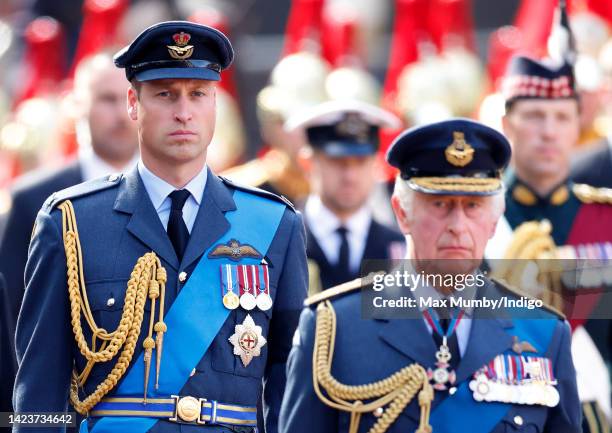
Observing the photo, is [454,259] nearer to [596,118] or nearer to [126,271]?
[126,271]

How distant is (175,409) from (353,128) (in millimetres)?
4612

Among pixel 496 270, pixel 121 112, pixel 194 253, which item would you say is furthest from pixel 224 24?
pixel 194 253

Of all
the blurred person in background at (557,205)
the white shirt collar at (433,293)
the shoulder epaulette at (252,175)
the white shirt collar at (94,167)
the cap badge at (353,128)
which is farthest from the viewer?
the shoulder epaulette at (252,175)

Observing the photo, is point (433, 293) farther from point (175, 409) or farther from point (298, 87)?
point (298, 87)

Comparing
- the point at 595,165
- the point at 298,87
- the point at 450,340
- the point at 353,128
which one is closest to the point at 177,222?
the point at 450,340

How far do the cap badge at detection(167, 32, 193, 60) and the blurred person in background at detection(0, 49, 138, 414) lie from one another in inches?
95.9

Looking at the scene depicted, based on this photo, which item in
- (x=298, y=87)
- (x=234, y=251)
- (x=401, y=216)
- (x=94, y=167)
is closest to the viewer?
(x=234, y=251)

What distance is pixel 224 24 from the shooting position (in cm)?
1703

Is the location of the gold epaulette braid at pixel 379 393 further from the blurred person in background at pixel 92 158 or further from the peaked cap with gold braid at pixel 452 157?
the blurred person in background at pixel 92 158

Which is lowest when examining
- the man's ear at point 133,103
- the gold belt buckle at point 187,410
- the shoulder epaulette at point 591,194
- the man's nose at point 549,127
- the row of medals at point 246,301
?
the gold belt buckle at point 187,410

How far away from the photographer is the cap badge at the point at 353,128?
11.0m

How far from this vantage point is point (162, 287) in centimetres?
675

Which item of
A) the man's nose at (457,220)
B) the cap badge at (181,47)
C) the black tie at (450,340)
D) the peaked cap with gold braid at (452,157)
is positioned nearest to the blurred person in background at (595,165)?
the peaked cap with gold braid at (452,157)

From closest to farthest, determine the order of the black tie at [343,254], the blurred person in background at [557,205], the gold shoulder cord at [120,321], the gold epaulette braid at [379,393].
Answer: the gold epaulette braid at [379,393] < the gold shoulder cord at [120,321] < the blurred person in background at [557,205] < the black tie at [343,254]
